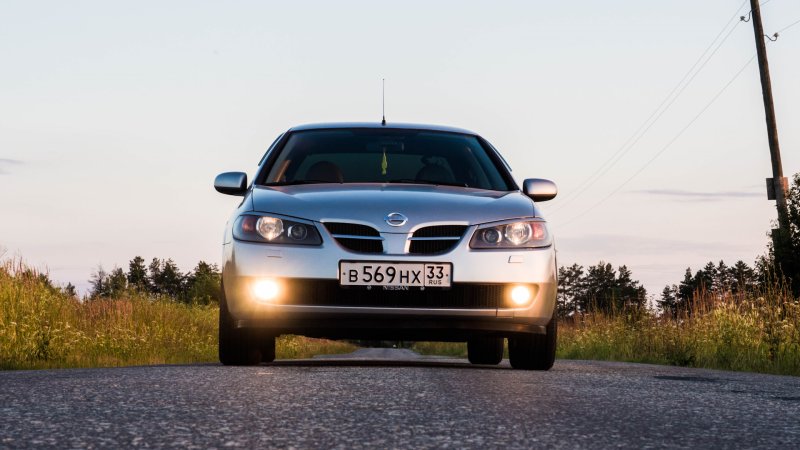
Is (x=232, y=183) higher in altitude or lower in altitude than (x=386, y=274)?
higher

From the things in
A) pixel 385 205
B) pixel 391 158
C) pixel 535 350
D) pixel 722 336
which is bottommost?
pixel 535 350

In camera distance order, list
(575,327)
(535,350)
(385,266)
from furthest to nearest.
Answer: (575,327), (535,350), (385,266)

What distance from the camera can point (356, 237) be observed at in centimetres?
647

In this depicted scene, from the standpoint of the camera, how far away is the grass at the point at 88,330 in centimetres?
1182

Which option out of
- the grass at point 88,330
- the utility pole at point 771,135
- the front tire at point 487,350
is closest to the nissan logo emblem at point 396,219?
the front tire at point 487,350

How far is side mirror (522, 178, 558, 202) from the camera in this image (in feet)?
25.2

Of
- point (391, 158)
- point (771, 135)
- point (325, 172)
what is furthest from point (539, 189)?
point (771, 135)

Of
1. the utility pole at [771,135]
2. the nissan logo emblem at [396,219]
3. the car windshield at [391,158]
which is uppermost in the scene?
the utility pole at [771,135]

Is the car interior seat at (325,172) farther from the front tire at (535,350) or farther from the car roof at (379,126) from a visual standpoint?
the front tire at (535,350)

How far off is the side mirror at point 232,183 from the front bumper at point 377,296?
937 millimetres

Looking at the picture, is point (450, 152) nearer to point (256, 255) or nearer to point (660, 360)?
point (256, 255)

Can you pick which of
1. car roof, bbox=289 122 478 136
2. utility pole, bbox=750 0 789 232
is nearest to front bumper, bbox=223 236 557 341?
car roof, bbox=289 122 478 136

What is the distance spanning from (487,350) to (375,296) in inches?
116

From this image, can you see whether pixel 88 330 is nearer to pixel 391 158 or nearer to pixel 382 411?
pixel 391 158
